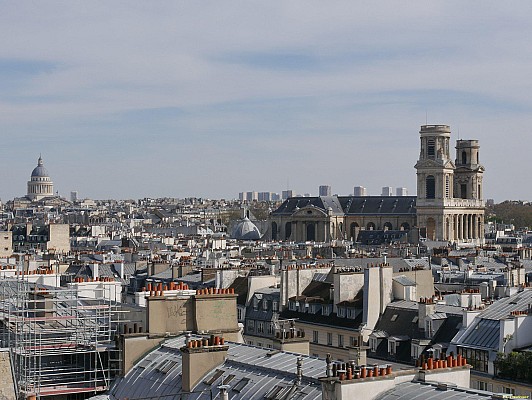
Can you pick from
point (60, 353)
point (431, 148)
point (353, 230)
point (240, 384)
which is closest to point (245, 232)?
point (353, 230)

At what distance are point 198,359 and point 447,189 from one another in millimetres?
106451

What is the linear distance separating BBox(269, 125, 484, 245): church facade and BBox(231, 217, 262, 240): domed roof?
260 inches

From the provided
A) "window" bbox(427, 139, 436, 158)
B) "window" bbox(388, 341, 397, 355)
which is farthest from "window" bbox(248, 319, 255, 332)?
"window" bbox(427, 139, 436, 158)

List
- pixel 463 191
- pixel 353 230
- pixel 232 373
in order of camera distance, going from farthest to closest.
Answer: pixel 353 230, pixel 463 191, pixel 232 373

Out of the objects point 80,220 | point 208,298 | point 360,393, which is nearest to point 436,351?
point 208,298

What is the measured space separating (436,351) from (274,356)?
11.0 metres

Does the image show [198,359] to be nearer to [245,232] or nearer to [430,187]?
[430,187]

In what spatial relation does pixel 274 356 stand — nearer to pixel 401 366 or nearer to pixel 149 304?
pixel 149 304

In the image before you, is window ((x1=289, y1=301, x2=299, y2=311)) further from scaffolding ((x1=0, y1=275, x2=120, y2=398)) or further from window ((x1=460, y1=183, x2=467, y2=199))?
window ((x1=460, y1=183, x2=467, y2=199))

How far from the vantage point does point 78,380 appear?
1977cm

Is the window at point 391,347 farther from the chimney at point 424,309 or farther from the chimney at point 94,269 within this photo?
the chimney at point 94,269

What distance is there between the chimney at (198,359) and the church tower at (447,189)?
102 meters

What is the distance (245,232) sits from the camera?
127938 mm

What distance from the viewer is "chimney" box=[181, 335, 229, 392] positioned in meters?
17.2
